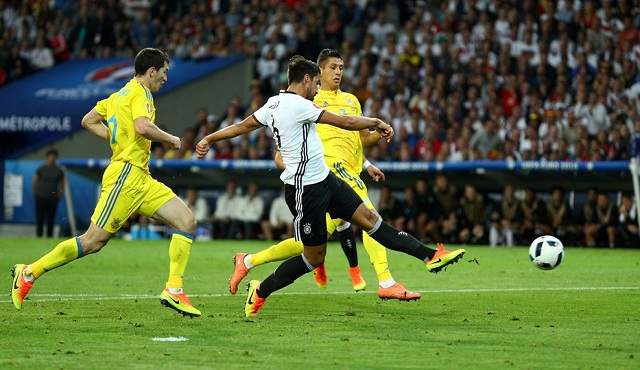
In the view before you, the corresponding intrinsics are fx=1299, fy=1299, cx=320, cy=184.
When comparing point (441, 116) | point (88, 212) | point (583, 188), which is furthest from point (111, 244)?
point (583, 188)

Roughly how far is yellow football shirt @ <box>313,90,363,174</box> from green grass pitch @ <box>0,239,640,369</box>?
1.44 metres

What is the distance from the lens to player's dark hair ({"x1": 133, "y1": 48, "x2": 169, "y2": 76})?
1170 centimetres

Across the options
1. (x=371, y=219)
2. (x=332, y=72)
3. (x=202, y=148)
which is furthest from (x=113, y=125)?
(x=332, y=72)

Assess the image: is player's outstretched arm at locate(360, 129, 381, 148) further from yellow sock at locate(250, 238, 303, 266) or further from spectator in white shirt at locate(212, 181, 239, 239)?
spectator in white shirt at locate(212, 181, 239, 239)

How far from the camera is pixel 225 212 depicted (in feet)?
95.0

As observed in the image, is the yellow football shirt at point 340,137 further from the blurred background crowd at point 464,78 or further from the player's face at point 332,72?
the blurred background crowd at point 464,78

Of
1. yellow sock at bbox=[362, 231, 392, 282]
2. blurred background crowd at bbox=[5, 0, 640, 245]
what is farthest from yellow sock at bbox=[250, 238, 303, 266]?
blurred background crowd at bbox=[5, 0, 640, 245]

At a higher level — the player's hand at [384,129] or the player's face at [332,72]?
the player's face at [332,72]

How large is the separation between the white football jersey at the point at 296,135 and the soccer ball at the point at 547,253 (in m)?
3.26

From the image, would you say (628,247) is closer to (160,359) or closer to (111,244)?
(111,244)

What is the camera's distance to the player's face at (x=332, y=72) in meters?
13.4

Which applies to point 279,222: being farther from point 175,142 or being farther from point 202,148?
point 175,142

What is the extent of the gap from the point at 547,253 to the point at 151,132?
464 centimetres

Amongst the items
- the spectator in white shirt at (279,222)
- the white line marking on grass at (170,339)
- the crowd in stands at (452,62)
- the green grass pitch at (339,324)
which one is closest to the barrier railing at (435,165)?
the crowd in stands at (452,62)
